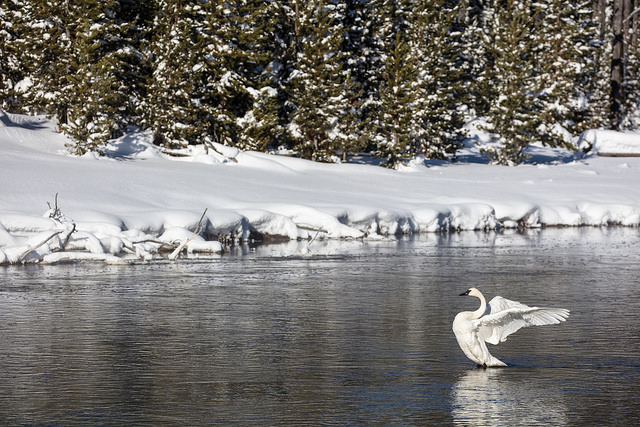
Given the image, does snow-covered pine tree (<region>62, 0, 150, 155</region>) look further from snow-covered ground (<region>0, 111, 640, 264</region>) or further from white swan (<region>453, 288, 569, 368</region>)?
white swan (<region>453, 288, 569, 368</region>)

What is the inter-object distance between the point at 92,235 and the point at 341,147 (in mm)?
25333

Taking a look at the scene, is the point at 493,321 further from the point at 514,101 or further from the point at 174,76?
the point at 514,101

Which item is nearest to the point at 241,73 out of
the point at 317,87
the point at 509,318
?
the point at 317,87

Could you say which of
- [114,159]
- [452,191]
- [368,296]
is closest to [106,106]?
[114,159]

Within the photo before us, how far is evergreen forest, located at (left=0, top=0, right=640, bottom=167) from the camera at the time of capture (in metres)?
44.9

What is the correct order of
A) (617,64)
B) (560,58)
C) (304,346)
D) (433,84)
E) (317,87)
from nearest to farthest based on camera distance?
(304,346) < (317,87) < (433,84) < (560,58) < (617,64)

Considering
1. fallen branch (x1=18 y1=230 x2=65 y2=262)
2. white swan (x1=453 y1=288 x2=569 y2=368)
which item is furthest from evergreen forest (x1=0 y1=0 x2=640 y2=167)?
white swan (x1=453 y1=288 x2=569 y2=368)

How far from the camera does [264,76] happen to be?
50.2 metres

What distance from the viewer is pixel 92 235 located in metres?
25.7

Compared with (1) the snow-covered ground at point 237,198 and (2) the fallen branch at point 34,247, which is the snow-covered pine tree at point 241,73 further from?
(2) the fallen branch at point 34,247

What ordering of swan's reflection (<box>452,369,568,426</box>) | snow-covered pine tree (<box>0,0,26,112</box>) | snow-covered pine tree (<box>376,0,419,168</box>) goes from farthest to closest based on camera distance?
snow-covered pine tree (<box>376,0,419,168</box>)
snow-covered pine tree (<box>0,0,26,112</box>)
swan's reflection (<box>452,369,568,426</box>)

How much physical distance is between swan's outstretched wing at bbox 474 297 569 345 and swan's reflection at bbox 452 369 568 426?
542 millimetres

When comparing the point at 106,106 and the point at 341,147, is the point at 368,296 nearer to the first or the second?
the point at 106,106

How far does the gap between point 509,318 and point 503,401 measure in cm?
140
